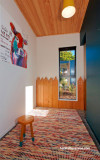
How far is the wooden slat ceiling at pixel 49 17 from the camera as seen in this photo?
5.29 feet

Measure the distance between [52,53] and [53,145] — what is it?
248 centimetres

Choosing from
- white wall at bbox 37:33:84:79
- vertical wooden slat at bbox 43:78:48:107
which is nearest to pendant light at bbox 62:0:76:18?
white wall at bbox 37:33:84:79

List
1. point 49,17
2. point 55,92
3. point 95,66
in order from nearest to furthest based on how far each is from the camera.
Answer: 1. point 95,66
2. point 49,17
3. point 55,92

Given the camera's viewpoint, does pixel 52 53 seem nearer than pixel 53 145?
No

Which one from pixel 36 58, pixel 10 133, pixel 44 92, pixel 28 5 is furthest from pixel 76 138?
pixel 28 5

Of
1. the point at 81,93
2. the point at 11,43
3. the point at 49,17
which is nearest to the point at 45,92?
the point at 81,93

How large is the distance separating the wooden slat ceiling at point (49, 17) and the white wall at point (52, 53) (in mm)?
184

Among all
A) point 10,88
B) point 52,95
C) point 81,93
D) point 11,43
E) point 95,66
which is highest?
point 11,43

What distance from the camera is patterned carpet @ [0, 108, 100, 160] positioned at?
0.97 m

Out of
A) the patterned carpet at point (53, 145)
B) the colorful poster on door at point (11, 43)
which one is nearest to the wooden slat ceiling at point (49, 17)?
the colorful poster on door at point (11, 43)

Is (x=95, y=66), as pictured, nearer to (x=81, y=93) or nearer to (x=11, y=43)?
(x=81, y=93)

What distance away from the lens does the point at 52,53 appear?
270 centimetres

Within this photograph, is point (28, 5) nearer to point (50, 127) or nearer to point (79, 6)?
point (79, 6)

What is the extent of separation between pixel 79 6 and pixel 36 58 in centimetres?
182
